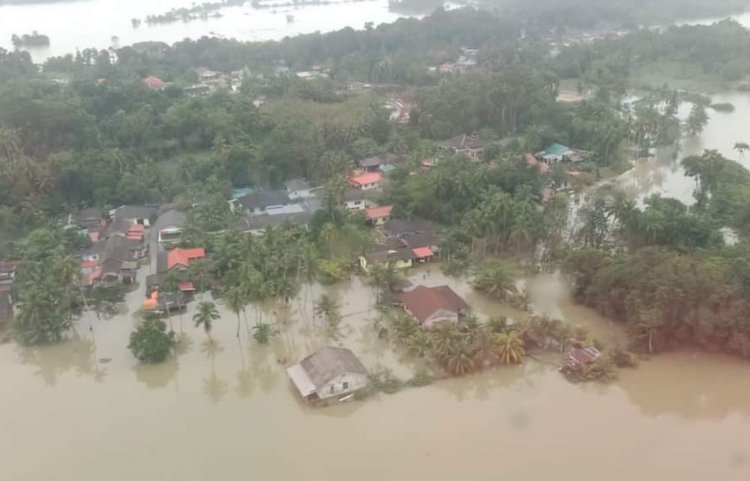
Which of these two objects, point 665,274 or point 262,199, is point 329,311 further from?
point 262,199

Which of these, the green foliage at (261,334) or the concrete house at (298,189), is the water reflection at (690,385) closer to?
the green foliage at (261,334)

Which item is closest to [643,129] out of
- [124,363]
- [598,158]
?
[598,158]

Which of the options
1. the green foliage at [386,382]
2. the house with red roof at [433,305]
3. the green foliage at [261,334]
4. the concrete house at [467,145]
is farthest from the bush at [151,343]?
the concrete house at [467,145]

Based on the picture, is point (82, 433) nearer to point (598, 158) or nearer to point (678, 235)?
point (678, 235)

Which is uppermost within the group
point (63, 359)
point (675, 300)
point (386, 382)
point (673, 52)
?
point (673, 52)

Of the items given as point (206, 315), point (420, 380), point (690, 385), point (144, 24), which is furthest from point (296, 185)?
point (144, 24)

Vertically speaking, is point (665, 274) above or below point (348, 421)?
above

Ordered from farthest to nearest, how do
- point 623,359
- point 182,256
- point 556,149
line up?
point 556,149
point 182,256
point 623,359
